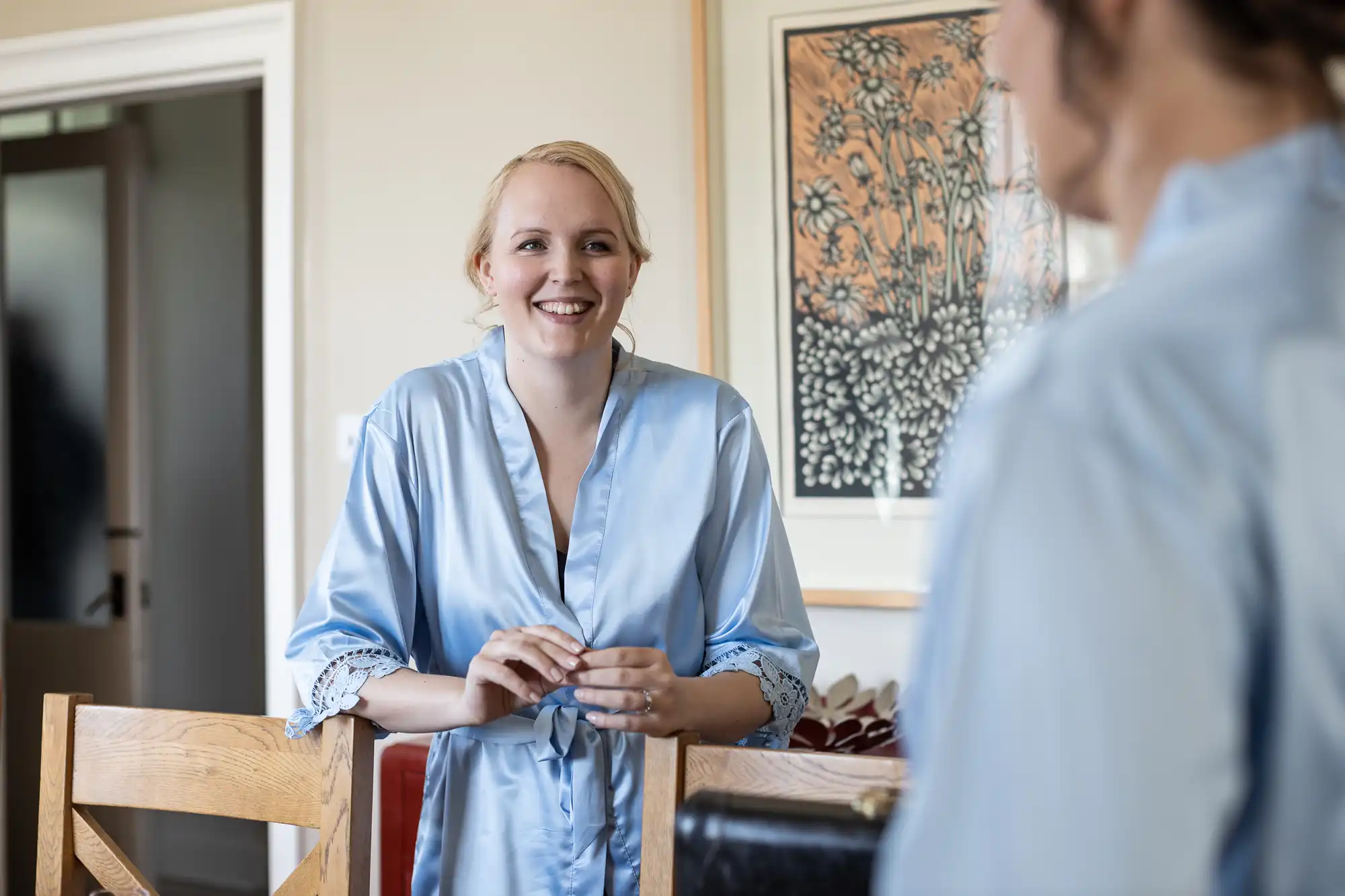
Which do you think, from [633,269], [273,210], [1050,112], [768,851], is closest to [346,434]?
[273,210]

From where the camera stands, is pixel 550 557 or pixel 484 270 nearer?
pixel 550 557

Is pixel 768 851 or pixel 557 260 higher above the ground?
pixel 557 260

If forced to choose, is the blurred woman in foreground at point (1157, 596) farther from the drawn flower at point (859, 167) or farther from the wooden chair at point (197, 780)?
the drawn flower at point (859, 167)

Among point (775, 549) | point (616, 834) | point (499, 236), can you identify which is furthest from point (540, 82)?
point (616, 834)

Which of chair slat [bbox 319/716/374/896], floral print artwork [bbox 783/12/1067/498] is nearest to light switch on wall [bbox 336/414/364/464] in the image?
floral print artwork [bbox 783/12/1067/498]

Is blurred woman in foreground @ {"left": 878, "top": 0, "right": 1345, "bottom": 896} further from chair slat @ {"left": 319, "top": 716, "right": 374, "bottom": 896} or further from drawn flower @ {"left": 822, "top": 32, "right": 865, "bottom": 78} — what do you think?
drawn flower @ {"left": 822, "top": 32, "right": 865, "bottom": 78}

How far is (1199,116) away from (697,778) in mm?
879

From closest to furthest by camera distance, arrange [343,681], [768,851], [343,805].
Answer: [768,851]
[343,805]
[343,681]

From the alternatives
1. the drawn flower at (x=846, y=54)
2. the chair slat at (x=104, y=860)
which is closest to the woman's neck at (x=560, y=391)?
the chair slat at (x=104, y=860)

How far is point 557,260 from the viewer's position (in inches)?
59.4

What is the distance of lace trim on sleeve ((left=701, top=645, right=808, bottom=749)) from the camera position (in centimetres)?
145

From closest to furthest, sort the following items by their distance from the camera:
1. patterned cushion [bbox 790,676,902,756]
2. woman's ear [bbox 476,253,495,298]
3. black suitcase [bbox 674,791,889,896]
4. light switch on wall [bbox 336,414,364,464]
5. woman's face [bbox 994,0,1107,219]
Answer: woman's face [bbox 994,0,1107,219] < black suitcase [bbox 674,791,889,896] < woman's ear [bbox 476,253,495,298] < patterned cushion [bbox 790,676,902,756] < light switch on wall [bbox 336,414,364,464]

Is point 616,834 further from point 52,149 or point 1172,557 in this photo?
point 52,149

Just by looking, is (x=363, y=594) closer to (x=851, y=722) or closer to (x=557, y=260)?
(x=557, y=260)
